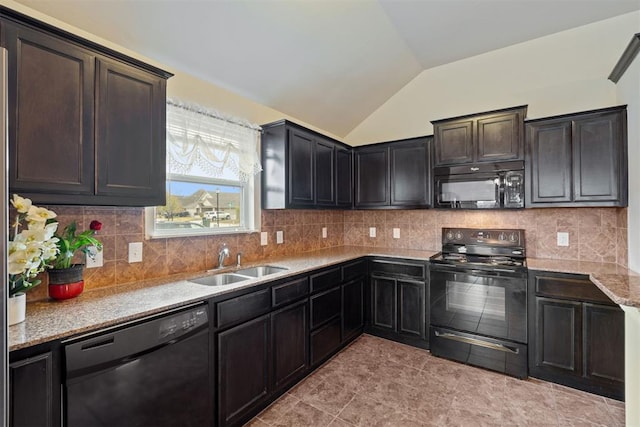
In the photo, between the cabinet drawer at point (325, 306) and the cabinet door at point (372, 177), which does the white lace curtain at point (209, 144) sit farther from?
the cabinet door at point (372, 177)

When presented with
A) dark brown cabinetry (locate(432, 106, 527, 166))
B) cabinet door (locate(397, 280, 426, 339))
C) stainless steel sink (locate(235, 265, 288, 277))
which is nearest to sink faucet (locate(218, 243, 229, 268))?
stainless steel sink (locate(235, 265, 288, 277))

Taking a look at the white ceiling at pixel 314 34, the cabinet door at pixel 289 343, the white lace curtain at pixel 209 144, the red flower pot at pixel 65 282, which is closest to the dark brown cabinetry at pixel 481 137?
the white ceiling at pixel 314 34

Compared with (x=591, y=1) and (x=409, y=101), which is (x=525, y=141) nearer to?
(x=591, y=1)

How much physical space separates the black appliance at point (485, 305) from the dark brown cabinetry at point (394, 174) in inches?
32.6

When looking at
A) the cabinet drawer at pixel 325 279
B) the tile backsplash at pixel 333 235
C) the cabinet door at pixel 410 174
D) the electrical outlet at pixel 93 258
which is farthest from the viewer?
the cabinet door at pixel 410 174

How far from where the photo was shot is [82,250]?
1.78m

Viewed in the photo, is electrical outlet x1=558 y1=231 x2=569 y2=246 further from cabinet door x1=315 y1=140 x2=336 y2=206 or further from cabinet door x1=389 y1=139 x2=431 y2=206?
cabinet door x1=315 y1=140 x2=336 y2=206

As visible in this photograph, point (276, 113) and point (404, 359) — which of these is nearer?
point (404, 359)

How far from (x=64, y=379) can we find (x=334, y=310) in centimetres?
211

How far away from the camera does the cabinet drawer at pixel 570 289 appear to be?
234 centimetres

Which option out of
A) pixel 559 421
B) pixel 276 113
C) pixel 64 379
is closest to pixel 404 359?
pixel 559 421

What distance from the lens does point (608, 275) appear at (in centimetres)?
215

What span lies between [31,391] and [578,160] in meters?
3.94

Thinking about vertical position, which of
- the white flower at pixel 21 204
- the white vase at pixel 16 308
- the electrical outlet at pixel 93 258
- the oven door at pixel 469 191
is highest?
the oven door at pixel 469 191
